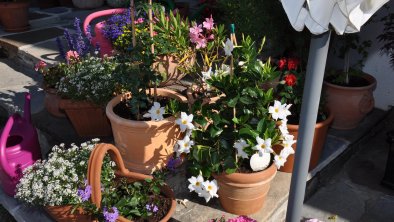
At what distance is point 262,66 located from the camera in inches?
97.7

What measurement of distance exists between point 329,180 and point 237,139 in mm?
Answer: 1226

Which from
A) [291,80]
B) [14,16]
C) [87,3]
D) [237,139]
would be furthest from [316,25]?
[87,3]

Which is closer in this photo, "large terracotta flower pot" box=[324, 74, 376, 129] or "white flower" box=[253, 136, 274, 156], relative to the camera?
"white flower" box=[253, 136, 274, 156]

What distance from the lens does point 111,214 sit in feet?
6.75

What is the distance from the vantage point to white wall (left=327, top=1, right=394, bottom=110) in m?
3.65

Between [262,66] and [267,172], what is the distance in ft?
2.19

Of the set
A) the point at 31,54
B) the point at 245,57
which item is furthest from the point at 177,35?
the point at 31,54

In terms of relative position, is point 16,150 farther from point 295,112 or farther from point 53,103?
point 295,112

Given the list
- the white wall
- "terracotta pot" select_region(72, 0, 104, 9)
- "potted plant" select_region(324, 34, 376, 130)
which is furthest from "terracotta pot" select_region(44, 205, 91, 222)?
"terracotta pot" select_region(72, 0, 104, 9)

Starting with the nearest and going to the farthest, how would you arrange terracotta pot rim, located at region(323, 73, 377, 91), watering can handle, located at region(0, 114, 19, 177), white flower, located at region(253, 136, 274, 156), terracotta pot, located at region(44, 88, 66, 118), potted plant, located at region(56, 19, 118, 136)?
white flower, located at region(253, 136, 274, 156)
watering can handle, located at region(0, 114, 19, 177)
potted plant, located at region(56, 19, 118, 136)
terracotta pot rim, located at region(323, 73, 377, 91)
terracotta pot, located at region(44, 88, 66, 118)

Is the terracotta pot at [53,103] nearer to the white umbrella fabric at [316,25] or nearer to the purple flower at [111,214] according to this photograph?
the purple flower at [111,214]

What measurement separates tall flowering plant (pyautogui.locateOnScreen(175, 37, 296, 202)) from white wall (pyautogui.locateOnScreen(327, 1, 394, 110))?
178 centimetres

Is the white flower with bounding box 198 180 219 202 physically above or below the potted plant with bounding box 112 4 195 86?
below

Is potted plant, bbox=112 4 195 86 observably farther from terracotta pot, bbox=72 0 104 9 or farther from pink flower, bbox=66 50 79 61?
terracotta pot, bbox=72 0 104 9
